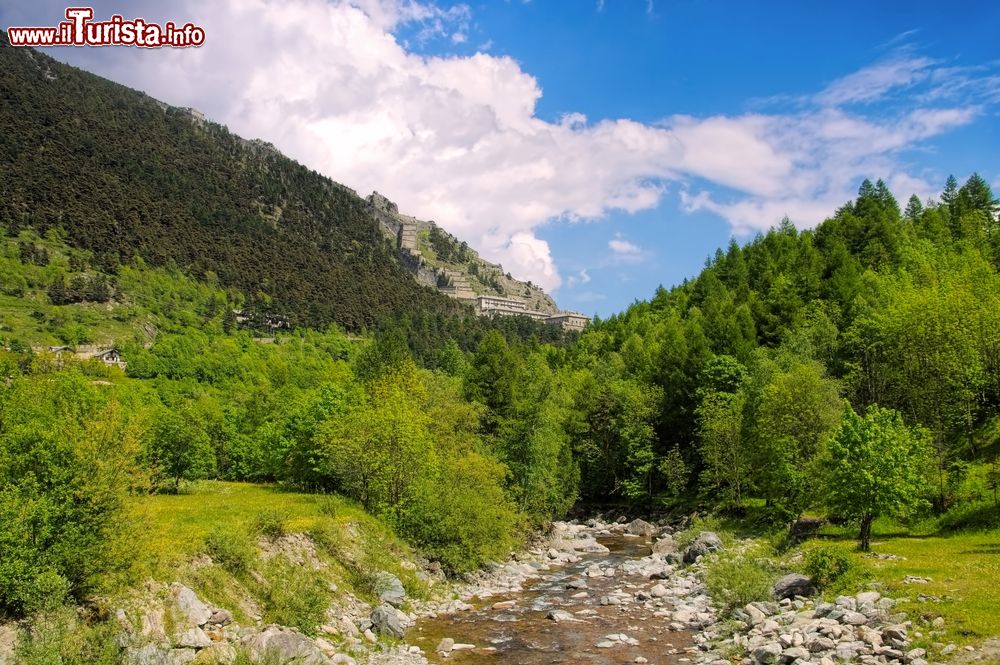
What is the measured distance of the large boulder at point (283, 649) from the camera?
68.3ft

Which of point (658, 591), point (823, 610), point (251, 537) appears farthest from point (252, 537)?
point (823, 610)

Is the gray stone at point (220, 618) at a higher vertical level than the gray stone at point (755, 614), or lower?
higher

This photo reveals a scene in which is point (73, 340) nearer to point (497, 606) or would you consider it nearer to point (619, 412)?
point (619, 412)

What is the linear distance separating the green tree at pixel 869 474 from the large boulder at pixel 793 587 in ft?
16.3

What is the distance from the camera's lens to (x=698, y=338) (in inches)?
3014

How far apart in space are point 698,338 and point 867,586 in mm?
52386

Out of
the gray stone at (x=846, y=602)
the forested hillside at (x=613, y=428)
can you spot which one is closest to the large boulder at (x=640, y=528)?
the forested hillside at (x=613, y=428)

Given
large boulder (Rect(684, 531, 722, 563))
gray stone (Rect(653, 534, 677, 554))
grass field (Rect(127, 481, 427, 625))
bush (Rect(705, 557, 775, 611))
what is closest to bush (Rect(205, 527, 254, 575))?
grass field (Rect(127, 481, 427, 625))

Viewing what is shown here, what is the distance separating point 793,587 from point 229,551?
24.8m

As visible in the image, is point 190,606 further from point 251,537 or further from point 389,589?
point 389,589

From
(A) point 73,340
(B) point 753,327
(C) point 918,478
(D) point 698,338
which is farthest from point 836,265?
(A) point 73,340

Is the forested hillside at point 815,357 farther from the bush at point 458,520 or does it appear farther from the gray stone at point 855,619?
the bush at point 458,520

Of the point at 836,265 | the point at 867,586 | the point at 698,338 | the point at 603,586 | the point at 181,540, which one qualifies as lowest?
the point at 603,586

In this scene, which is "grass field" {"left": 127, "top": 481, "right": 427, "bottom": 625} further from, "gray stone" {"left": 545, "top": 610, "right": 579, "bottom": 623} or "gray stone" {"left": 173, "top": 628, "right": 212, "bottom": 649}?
"gray stone" {"left": 545, "top": 610, "right": 579, "bottom": 623}
